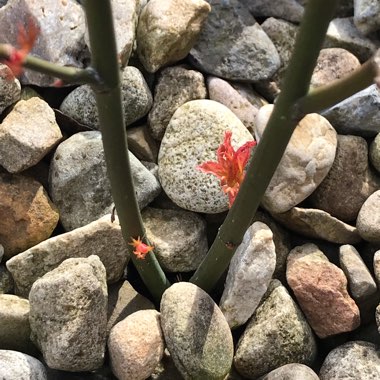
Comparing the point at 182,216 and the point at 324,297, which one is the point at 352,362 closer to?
the point at 324,297


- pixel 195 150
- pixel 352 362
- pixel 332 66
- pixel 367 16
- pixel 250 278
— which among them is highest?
pixel 367 16

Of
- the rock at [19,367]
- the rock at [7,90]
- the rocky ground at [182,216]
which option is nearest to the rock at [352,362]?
the rocky ground at [182,216]

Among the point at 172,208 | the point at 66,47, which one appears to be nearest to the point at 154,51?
the point at 66,47

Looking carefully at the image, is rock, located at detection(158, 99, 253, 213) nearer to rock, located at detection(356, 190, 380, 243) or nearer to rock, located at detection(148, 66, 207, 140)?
rock, located at detection(148, 66, 207, 140)

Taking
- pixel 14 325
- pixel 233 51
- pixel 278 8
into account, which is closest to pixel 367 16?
pixel 278 8

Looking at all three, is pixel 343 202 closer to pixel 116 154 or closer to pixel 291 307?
pixel 291 307

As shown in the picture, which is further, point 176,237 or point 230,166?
point 176,237

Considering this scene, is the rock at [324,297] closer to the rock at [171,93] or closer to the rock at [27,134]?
the rock at [171,93]
